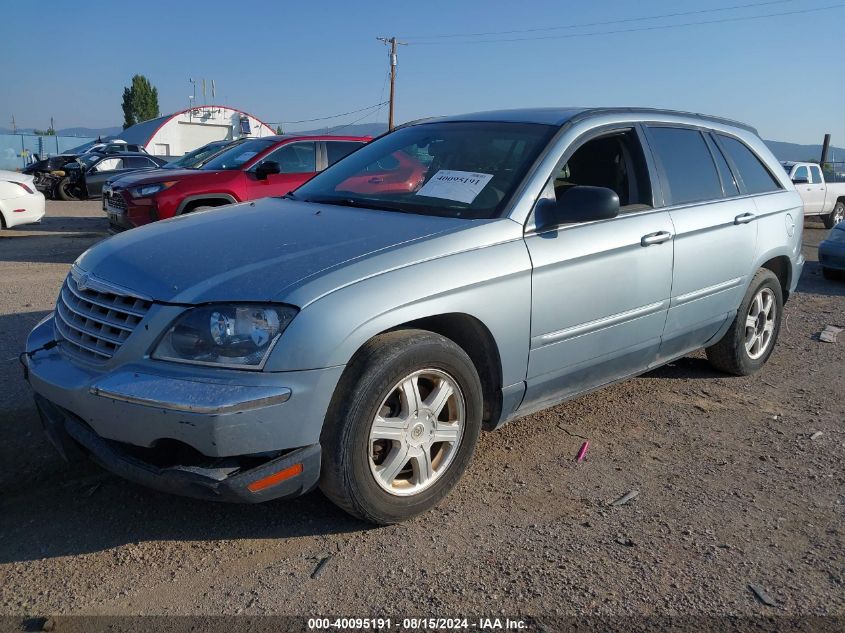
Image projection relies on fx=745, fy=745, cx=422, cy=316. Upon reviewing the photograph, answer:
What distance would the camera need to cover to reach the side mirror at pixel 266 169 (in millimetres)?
9055

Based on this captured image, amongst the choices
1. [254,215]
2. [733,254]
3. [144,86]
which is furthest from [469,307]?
[144,86]

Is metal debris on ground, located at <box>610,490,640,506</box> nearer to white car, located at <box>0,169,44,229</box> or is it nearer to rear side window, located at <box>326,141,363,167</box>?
rear side window, located at <box>326,141,363,167</box>

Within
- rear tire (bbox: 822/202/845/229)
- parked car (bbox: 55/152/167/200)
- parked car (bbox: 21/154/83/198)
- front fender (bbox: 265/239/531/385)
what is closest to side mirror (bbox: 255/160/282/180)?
front fender (bbox: 265/239/531/385)

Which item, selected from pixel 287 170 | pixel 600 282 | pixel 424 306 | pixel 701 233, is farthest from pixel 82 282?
pixel 287 170

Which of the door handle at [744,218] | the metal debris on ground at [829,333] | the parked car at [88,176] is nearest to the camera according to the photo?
the door handle at [744,218]

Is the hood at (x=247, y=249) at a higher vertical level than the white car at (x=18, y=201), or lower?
higher

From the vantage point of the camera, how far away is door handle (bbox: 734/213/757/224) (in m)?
4.74

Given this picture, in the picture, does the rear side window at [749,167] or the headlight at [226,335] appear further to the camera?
the rear side window at [749,167]

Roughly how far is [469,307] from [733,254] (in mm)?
2393

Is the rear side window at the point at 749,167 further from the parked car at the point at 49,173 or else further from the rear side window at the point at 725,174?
the parked car at the point at 49,173

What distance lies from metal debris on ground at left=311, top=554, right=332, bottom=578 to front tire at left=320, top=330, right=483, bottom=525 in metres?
0.20

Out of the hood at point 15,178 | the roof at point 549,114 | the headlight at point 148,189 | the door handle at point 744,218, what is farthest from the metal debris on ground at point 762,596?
the hood at point 15,178

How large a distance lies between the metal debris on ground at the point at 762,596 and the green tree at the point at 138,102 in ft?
304

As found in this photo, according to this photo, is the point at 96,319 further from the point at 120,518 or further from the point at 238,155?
the point at 238,155
